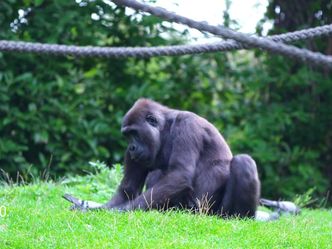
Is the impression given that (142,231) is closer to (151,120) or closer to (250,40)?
(151,120)

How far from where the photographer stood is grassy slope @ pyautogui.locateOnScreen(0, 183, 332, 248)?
548 cm

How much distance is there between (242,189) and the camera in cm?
686

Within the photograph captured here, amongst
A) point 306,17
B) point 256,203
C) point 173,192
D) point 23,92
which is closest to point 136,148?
point 173,192

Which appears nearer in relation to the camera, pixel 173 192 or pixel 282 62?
pixel 173 192

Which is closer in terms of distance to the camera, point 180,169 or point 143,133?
point 180,169

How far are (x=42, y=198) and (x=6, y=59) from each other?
3.69 meters

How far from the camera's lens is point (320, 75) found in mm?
11648

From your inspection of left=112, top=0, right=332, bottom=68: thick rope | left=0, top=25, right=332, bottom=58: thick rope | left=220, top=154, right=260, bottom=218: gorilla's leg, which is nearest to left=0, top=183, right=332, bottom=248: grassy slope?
left=220, top=154, right=260, bottom=218: gorilla's leg

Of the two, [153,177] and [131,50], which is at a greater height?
[131,50]

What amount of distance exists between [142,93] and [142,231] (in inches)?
217

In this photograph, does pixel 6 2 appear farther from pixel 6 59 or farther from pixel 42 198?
pixel 42 198

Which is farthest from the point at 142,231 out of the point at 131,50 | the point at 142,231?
the point at 131,50

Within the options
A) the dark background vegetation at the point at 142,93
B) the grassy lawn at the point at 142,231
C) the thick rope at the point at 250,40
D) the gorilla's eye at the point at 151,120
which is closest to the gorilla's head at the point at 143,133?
the gorilla's eye at the point at 151,120

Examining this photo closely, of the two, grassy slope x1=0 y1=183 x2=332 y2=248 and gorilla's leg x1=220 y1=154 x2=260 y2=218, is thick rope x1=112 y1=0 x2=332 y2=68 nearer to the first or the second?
grassy slope x1=0 y1=183 x2=332 y2=248
